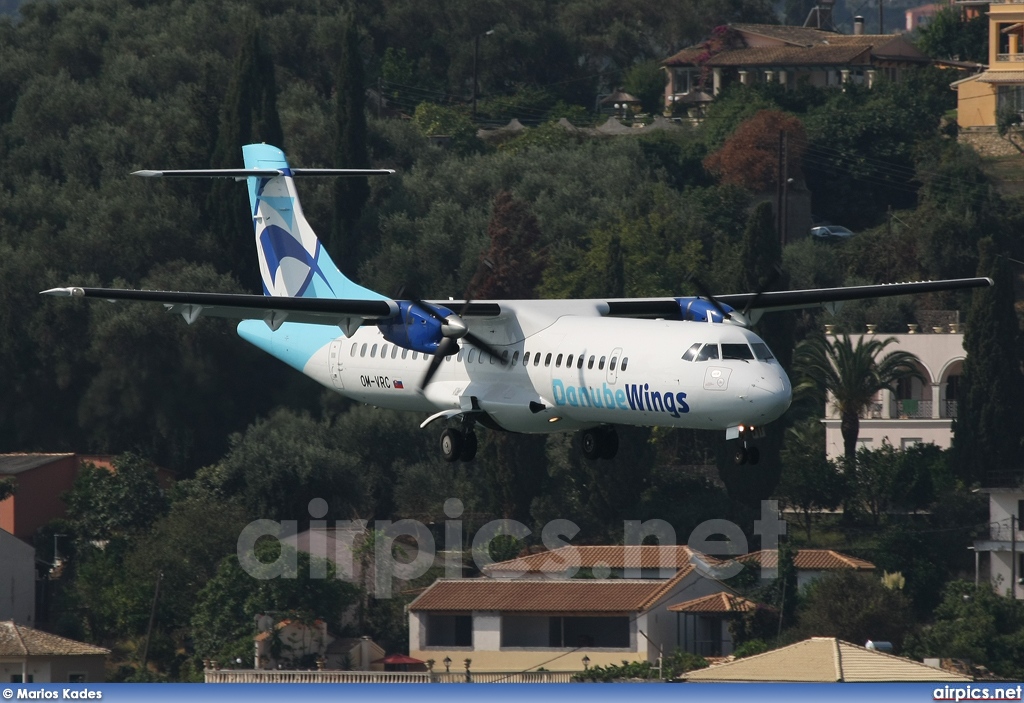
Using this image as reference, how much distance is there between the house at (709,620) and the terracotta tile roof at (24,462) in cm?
2614

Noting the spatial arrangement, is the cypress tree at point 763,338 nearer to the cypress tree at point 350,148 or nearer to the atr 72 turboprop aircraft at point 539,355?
the cypress tree at point 350,148

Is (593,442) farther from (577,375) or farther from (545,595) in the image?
(545,595)

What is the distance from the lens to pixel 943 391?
300ft

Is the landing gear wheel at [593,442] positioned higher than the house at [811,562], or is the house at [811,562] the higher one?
the landing gear wheel at [593,442]

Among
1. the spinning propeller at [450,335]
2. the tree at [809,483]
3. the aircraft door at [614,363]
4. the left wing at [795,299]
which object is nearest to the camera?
the aircraft door at [614,363]

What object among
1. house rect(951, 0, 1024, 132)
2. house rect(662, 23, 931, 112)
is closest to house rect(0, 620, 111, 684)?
house rect(662, 23, 931, 112)

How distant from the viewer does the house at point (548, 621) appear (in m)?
79.1

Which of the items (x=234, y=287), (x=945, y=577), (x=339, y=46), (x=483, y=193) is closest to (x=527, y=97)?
(x=339, y=46)

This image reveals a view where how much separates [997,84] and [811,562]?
5267 cm

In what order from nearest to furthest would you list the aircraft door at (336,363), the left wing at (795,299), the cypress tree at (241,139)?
the left wing at (795,299), the aircraft door at (336,363), the cypress tree at (241,139)

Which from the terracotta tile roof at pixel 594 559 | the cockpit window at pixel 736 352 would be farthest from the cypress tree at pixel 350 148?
the cockpit window at pixel 736 352

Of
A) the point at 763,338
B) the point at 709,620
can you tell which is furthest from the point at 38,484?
the point at 763,338

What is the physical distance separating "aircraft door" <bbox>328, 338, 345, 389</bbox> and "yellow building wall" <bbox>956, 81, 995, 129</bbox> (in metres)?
84.6

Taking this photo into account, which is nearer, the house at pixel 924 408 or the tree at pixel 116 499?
the tree at pixel 116 499
